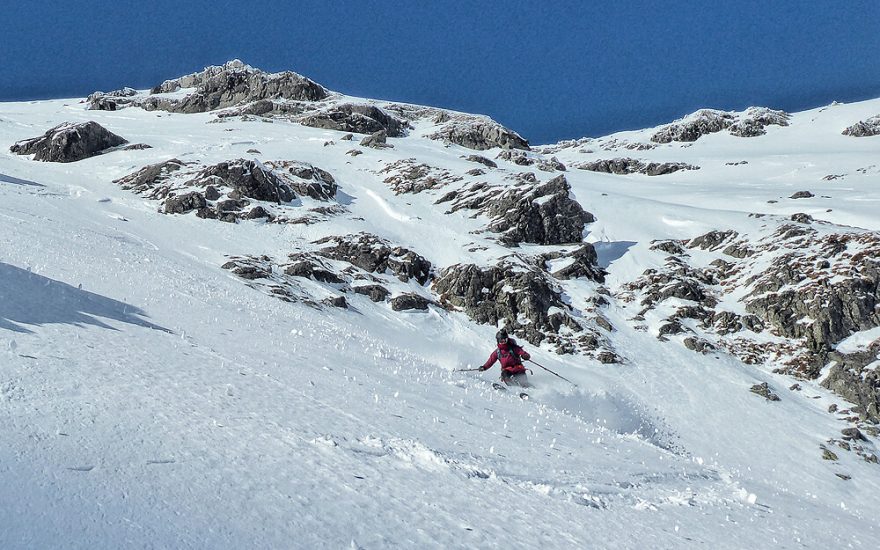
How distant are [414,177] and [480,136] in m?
36.6

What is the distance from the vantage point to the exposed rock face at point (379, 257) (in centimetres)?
4172

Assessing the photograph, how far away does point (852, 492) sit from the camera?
938 inches

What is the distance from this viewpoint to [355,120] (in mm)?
92125

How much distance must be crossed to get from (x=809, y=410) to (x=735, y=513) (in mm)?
24484

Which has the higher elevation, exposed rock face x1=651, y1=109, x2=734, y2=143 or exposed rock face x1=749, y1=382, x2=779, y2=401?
exposed rock face x1=651, y1=109, x2=734, y2=143

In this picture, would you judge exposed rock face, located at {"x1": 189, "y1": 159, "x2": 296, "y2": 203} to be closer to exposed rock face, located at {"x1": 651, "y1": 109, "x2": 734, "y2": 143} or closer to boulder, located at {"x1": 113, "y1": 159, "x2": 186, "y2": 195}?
boulder, located at {"x1": 113, "y1": 159, "x2": 186, "y2": 195}

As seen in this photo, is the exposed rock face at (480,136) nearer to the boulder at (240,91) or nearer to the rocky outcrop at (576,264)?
the boulder at (240,91)

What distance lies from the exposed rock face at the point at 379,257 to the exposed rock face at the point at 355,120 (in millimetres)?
49180

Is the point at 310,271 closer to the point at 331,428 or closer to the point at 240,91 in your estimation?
the point at 331,428

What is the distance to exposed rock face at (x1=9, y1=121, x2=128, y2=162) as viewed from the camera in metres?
Result: 58.6

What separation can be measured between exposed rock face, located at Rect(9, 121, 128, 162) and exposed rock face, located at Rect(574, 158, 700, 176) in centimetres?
7483

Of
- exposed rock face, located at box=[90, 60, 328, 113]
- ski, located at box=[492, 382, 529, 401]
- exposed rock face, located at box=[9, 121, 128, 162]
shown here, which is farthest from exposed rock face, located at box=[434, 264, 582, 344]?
exposed rock face, located at box=[90, 60, 328, 113]

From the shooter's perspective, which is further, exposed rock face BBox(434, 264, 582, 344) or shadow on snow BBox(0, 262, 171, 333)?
exposed rock face BBox(434, 264, 582, 344)

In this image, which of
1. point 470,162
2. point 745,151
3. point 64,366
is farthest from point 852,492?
point 745,151
